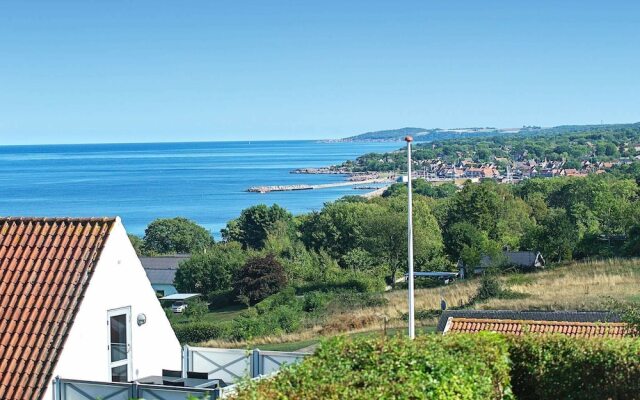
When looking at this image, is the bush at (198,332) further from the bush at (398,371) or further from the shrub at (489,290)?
the bush at (398,371)

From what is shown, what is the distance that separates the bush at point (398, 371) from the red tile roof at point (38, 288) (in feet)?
12.4

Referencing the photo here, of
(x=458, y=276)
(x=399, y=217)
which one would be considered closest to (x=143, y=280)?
(x=458, y=276)

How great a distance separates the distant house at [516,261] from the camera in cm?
5816

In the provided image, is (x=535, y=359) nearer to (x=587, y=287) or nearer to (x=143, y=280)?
(x=143, y=280)

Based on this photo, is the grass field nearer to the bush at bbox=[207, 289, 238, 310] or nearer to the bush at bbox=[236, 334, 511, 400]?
the bush at bbox=[207, 289, 238, 310]

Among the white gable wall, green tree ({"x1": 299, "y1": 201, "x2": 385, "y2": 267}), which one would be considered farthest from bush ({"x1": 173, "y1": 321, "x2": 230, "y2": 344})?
green tree ({"x1": 299, "y1": 201, "x2": 385, "y2": 267})

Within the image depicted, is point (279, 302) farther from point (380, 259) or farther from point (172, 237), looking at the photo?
point (172, 237)

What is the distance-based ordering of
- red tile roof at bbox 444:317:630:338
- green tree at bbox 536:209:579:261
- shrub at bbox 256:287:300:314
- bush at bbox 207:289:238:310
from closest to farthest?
1. red tile roof at bbox 444:317:630:338
2. shrub at bbox 256:287:300:314
3. bush at bbox 207:289:238:310
4. green tree at bbox 536:209:579:261

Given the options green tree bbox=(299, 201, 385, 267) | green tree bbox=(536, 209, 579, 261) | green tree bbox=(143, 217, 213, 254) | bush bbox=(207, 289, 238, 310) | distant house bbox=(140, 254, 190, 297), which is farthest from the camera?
green tree bbox=(143, 217, 213, 254)

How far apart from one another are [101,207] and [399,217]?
3549 inches

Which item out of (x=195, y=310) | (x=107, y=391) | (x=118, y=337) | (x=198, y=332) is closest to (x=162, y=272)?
(x=195, y=310)

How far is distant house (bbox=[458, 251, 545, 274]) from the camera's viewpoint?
58159 millimetres

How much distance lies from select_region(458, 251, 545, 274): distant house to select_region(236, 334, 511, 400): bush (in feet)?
164

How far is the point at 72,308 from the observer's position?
1006 centimetres
